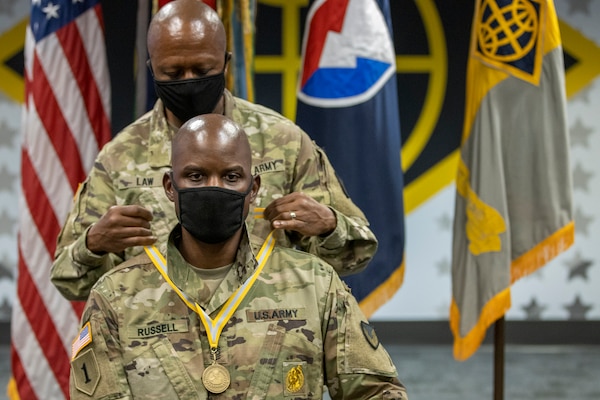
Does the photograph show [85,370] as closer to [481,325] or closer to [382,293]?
[382,293]

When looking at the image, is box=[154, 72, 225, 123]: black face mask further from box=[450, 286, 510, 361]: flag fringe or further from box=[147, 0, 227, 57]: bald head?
box=[450, 286, 510, 361]: flag fringe

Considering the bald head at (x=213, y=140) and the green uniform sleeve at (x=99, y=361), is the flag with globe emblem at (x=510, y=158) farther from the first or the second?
the green uniform sleeve at (x=99, y=361)

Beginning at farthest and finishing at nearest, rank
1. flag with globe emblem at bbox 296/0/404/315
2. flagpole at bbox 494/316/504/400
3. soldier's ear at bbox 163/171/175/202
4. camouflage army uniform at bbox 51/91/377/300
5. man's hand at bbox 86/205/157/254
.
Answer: flagpole at bbox 494/316/504/400 → flag with globe emblem at bbox 296/0/404/315 → camouflage army uniform at bbox 51/91/377/300 → man's hand at bbox 86/205/157/254 → soldier's ear at bbox 163/171/175/202

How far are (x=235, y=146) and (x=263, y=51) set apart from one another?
3.94 meters

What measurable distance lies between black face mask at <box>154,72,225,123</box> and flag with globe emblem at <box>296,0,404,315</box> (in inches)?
55.6

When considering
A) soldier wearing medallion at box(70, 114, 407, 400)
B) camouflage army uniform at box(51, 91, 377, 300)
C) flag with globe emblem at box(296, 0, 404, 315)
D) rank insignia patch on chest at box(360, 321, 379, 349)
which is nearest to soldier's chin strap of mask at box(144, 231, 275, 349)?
soldier wearing medallion at box(70, 114, 407, 400)

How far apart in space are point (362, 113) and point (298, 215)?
5.38ft


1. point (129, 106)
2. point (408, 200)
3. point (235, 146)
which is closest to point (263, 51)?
point (129, 106)

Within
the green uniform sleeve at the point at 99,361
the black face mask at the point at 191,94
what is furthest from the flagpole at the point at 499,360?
the green uniform sleeve at the point at 99,361

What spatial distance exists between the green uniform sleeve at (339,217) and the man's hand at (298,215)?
0.12 meters

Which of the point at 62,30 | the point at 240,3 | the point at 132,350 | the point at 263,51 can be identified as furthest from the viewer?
the point at 263,51

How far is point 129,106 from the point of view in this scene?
230 inches

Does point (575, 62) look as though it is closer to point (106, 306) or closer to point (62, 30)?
point (62, 30)

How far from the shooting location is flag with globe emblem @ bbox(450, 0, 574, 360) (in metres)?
3.69
